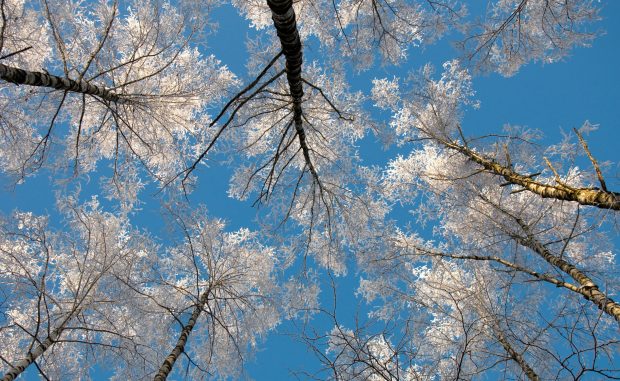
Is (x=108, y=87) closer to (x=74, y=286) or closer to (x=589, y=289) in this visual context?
(x=74, y=286)

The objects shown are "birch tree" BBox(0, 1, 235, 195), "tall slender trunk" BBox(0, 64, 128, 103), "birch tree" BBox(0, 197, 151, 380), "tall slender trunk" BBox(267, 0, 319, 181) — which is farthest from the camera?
"birch tree" BBox(0, 197, 151, 380)

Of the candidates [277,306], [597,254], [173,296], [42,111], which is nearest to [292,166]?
[277,306]

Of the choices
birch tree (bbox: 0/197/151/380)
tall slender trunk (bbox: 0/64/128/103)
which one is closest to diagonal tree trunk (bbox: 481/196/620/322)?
tall slender trunk (bbox: 0/64/128/103)

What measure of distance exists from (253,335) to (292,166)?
4.41 metres

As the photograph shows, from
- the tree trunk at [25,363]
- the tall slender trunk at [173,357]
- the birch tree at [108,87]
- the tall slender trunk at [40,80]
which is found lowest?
the tree trunk at [25,363]

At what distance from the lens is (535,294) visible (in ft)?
24.7

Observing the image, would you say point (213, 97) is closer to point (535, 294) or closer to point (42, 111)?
point (42, 111)

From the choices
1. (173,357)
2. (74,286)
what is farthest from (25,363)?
(74,286)

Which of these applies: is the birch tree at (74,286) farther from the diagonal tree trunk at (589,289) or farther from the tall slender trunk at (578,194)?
the diagonal tree trunk at (589,289)

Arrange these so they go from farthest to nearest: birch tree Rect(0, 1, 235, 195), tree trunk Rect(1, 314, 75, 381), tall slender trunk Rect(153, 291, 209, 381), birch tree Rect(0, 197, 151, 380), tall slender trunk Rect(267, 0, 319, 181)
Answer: birch tree Rect(0, 197, 151, 380) → birch tree Rect(0, 1, 235, 195) → tall slender trunk Rect(153, 291, 209, 381) → tree trunk Rect(1, 314, 75, 381) → tall slender trunk Rect(267, 0, 319, 181)

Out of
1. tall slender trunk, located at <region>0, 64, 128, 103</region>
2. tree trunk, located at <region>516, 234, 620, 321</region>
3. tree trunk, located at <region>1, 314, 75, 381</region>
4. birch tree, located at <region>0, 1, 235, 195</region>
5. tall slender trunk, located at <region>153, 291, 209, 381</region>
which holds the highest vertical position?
birch tree, located at <region>0, 1, 235, 195</region>

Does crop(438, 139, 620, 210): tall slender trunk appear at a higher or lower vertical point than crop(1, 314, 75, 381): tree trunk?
higher

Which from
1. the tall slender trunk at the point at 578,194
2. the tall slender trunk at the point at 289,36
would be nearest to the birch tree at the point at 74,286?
the tall slender trunk at the point at 289,36

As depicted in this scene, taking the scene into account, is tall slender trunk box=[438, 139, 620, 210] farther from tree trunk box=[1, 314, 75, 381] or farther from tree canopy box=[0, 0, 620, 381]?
tree trunk box=[1, 314, 75, 381]
